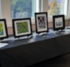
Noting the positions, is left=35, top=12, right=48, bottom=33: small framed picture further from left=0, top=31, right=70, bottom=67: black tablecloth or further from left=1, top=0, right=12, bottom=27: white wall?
left=1, top=0, right=12, bottom=27: white wall

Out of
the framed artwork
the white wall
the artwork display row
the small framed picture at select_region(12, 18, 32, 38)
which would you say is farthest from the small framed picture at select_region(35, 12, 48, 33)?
the framed artwork

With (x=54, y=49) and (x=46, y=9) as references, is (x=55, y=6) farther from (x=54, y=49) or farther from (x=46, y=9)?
(x=54, y=49)

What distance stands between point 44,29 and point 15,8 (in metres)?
0.73

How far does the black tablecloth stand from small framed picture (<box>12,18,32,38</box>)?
0.17 metres

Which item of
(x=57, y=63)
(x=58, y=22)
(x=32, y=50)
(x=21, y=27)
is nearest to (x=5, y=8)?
(x=21, y=27)

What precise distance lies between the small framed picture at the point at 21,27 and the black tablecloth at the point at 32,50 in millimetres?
173

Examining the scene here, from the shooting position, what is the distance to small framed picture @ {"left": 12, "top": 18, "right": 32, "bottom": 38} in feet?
8.59

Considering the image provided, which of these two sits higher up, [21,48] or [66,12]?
[66,12]

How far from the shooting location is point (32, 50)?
239 cm

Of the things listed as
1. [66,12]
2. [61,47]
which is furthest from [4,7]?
[66,12]

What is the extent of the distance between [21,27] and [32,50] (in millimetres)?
519

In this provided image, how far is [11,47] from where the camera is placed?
215 centimetres

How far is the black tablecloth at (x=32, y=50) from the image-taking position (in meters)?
2.12

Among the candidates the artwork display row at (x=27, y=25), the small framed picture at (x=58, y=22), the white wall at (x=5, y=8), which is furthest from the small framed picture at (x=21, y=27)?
the small framed picture at (x=58, y=22)
